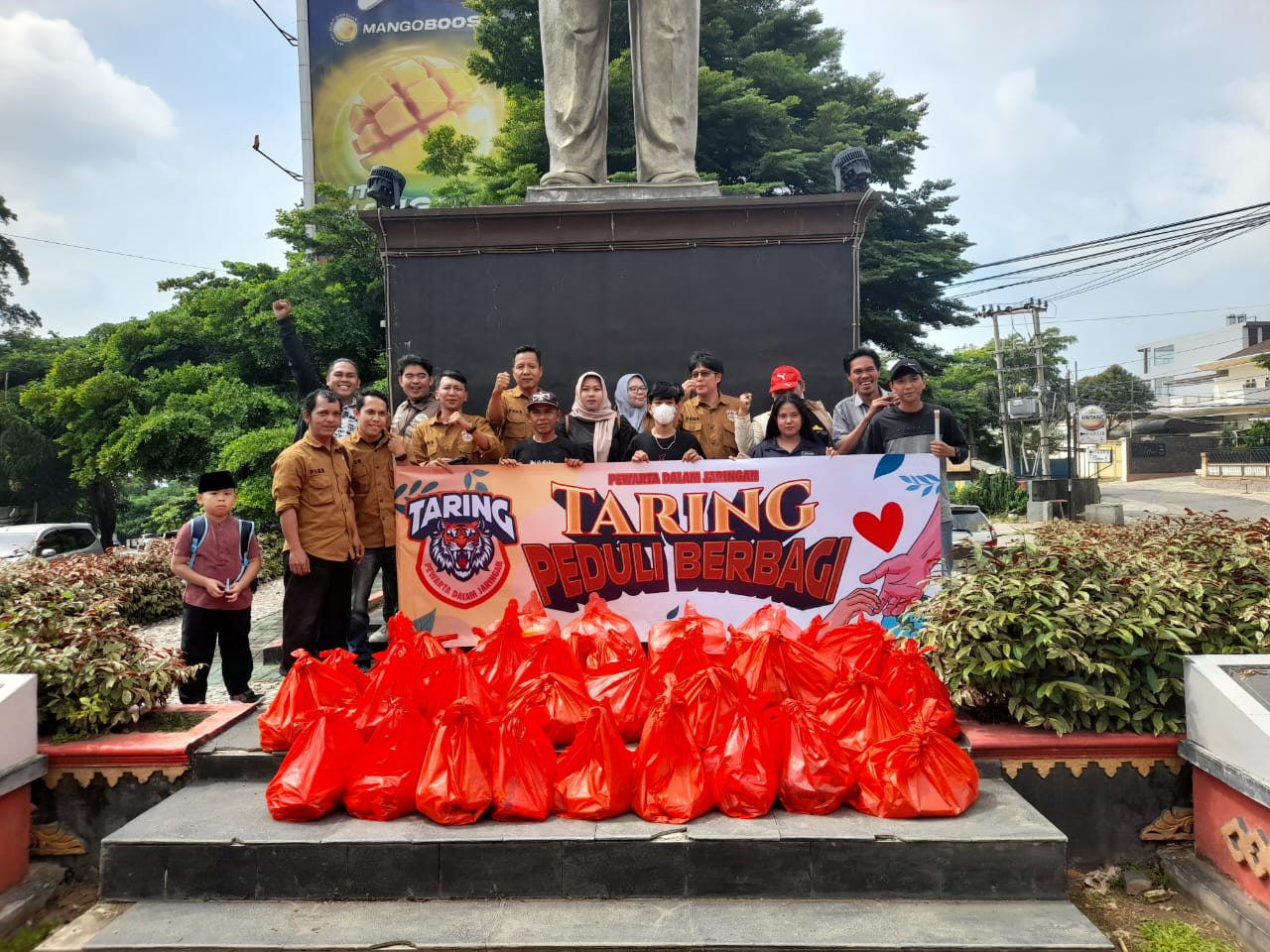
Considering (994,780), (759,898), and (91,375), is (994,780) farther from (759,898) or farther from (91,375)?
(91,375)

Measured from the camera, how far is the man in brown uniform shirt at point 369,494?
5.34m

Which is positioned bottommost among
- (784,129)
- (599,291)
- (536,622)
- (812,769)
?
(812,769)

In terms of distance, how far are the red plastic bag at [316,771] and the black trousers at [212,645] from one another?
4.88 feet

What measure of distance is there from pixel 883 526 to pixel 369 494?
3.14 m

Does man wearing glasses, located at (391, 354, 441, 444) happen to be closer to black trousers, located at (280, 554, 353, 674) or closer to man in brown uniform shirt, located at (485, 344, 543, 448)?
man in brown uniform shirt, located at (485, 344, 543, 448)

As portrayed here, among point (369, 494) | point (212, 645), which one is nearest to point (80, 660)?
point (212, 645)

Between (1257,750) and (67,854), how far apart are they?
16.3 ft

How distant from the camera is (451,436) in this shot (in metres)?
5.60

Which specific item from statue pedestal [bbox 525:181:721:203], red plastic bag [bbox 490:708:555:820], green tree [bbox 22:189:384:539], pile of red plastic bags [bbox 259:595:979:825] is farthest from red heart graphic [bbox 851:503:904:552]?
green tree [bbox 22:189:384:539]

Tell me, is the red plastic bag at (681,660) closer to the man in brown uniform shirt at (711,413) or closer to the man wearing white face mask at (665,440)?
the man wearing white face mask at (665,440)

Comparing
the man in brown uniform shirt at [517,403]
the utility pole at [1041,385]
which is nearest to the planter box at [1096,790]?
the man in brown uniform shirt at [517,403]

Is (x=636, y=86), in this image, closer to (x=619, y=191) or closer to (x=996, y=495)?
(x=619, y=191)

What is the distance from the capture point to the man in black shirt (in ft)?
17.8

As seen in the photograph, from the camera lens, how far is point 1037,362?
32.0 meters
